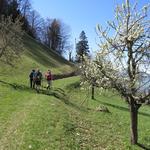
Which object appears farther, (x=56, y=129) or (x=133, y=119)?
(x=56, y=129)

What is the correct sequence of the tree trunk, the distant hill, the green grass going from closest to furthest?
the green grass → the tree trunk → the distant hill

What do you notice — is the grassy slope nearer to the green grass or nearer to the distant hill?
the green grass

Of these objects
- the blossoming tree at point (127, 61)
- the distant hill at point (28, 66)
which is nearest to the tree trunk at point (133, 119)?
the blossoming tree at point (127, 61)

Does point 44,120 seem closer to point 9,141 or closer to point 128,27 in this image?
point 9,141

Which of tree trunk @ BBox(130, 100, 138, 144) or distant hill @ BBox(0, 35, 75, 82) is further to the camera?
distant hill @ BBox(0, 35, 75, 82)

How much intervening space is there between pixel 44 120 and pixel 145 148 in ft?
20.7

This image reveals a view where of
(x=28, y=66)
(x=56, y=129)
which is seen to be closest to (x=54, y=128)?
(x=56, y=129)

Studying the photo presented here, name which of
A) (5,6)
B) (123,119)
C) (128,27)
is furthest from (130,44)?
(5,6)

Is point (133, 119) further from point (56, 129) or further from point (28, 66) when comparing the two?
point (28, 66)

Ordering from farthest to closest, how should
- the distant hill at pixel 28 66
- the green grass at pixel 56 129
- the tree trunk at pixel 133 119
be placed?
the distant hill at pixel 28 66
the tree trunk at pixel 133 119
the green grass at pixel 56 129

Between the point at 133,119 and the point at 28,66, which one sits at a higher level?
the point at 28,66

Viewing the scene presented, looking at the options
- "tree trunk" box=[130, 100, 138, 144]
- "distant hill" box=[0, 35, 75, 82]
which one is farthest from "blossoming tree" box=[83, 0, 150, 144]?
"distant hill" box=[0, 35, 75, 82]

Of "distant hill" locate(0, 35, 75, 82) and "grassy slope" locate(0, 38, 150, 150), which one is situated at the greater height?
"distant hill" locate(0, 35, 75, 82)

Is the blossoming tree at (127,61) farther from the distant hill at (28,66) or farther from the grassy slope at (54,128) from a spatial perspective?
the distant hill at (28,66)
